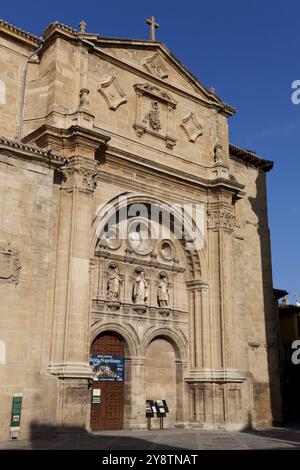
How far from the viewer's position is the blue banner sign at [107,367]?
65.4 feet

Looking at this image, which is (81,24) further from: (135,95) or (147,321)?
(147,321)

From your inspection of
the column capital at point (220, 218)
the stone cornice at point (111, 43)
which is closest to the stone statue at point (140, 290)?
the column capital at point (220, 218)

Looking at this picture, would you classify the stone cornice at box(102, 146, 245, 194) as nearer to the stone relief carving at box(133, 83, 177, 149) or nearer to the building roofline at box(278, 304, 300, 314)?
the stone relief carving at box(133, 83, 177, 149)

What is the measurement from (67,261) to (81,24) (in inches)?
376

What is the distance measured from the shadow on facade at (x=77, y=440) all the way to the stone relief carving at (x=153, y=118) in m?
12.3

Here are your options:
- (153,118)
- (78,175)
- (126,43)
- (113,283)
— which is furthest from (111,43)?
(113,283)

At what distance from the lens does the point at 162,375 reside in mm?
22031

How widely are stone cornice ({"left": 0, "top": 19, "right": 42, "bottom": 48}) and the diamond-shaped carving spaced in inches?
281

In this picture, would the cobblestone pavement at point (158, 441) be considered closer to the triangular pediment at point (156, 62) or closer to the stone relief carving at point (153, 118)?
the stone relief carving at point (153, 118)

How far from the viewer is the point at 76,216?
18.7 metres

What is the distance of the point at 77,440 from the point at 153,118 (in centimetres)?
1337

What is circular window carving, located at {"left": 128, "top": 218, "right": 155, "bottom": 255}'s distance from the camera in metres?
22.1

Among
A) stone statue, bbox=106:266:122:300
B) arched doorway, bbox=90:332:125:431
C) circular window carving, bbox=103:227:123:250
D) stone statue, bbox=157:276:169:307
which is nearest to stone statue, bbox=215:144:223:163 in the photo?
stone statue, bbox=157:276:169:307

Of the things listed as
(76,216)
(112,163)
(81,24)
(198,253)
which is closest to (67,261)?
(76,216)
